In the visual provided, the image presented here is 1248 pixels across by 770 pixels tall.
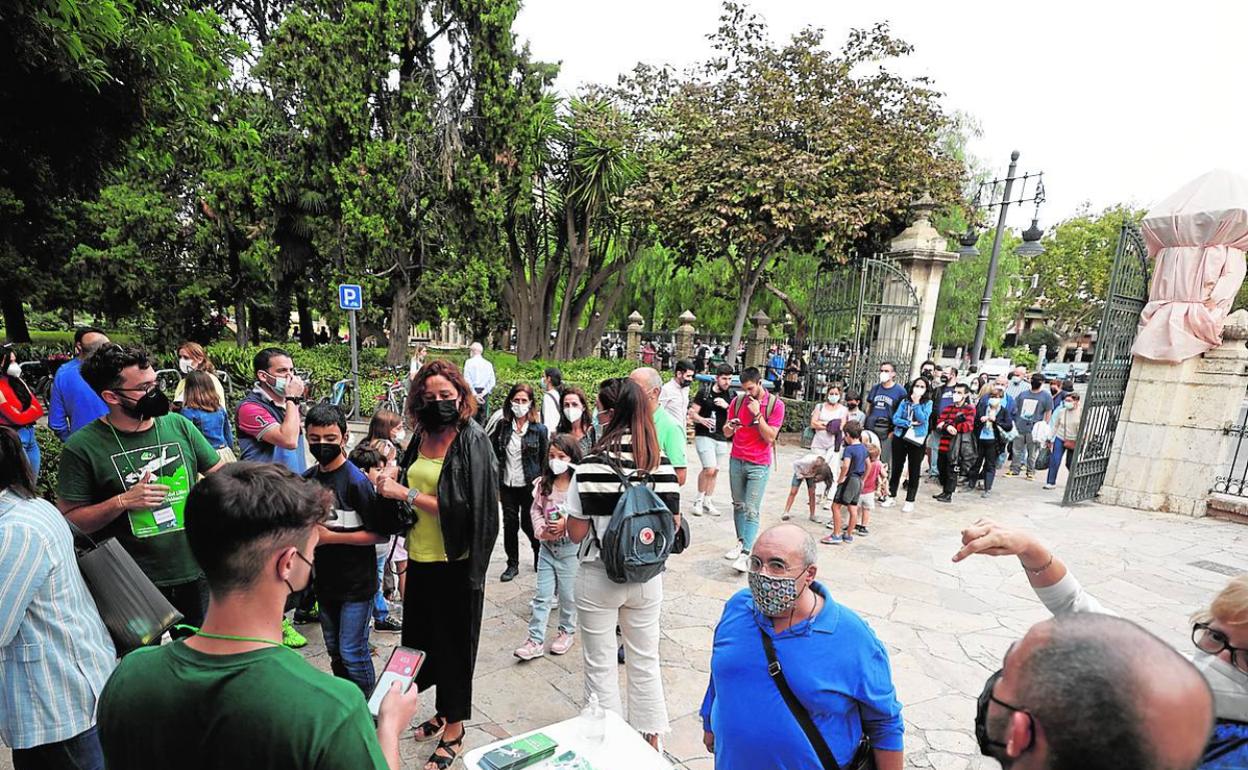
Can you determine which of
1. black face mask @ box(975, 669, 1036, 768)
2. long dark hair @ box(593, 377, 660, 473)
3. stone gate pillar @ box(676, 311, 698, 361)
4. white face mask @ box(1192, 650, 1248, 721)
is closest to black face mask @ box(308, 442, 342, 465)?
long dark hair @ box(593, 377, 660, 473)

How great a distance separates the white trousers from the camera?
2887mm

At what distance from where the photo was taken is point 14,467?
1845 mm

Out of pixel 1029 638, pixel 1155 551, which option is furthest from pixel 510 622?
pixel 1155 551

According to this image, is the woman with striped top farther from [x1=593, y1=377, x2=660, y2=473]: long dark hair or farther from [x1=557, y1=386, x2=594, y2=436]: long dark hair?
[x1=557, y1=386, x2=594, y2=436]: long dark hair

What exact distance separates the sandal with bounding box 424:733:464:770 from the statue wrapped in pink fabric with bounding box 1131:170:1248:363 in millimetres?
9498

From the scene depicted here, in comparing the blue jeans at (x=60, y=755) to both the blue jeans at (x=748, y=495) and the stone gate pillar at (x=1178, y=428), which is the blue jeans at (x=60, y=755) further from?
the stone gate pillar at (x=1178, y=428)

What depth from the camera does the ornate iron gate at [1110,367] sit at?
7.84 meters

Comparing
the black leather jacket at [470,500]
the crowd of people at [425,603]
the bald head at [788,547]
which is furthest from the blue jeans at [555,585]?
the bald head at [788,547]

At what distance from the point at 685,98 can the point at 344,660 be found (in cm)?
1347

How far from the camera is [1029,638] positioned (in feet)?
3.57

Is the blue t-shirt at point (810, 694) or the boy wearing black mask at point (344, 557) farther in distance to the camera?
the boy wearing black mask at point (344, 557)

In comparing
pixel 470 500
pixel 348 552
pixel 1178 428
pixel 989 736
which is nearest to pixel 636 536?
pixel 470 500

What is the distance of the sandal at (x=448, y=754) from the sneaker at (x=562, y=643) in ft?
3.38

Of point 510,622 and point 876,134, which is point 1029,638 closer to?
point 510,622
